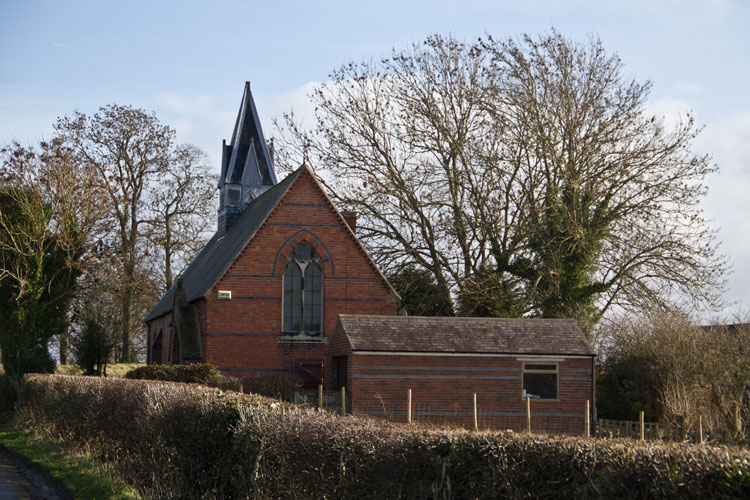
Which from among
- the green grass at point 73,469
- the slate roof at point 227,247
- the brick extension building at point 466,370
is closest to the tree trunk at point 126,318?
the slate roof at point 227,247

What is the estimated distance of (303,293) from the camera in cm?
3262

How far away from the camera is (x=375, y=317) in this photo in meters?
28.1

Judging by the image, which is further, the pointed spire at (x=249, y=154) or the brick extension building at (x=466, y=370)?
the pointed spire at (x=249, y=154)

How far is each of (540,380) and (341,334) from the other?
267 inches

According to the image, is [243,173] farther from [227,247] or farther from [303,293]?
[303,293]

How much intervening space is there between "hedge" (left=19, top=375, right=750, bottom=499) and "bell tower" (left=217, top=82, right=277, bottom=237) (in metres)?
27.9

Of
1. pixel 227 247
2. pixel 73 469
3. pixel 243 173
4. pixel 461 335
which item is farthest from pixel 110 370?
pixel 73 469

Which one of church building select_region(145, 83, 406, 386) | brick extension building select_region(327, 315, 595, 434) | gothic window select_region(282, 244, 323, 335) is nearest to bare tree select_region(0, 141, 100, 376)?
church building select_region(145, 83, 406, 386)

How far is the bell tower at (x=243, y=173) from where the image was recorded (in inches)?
1683

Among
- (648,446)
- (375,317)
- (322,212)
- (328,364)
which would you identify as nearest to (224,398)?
(648,446)

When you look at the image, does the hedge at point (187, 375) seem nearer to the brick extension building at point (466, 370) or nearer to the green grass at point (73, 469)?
the green grass at point (73, 469)

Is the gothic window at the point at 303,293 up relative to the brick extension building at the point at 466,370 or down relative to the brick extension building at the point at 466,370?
up

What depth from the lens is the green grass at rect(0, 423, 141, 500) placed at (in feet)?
42.4

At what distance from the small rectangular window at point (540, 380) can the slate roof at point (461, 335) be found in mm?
581
